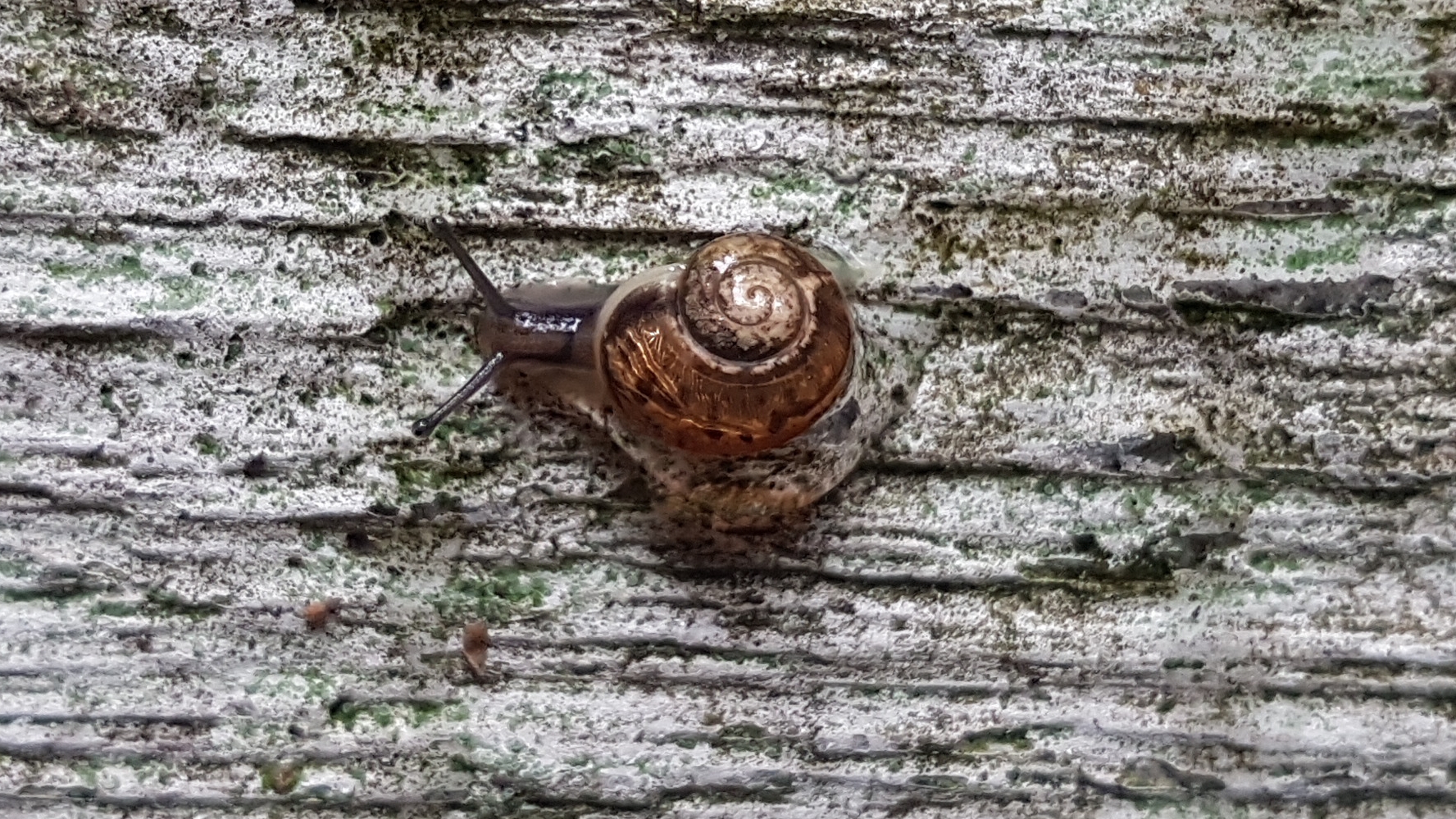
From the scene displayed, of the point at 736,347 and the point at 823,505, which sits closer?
the point at 736,347

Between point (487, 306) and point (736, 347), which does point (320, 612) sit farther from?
point (736, 347)

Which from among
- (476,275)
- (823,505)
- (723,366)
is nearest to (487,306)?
(476,275)

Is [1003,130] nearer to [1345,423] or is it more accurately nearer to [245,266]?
[1345,423]

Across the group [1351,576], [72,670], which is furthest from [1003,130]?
[72,670]

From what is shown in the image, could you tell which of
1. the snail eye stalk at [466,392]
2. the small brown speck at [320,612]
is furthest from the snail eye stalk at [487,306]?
the small brown speck at [320,612]

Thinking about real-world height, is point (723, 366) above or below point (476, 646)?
above

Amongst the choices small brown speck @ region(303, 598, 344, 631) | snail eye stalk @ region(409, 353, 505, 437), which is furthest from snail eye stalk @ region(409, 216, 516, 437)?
small brown speck @ region(303, 598, 344, 631)
